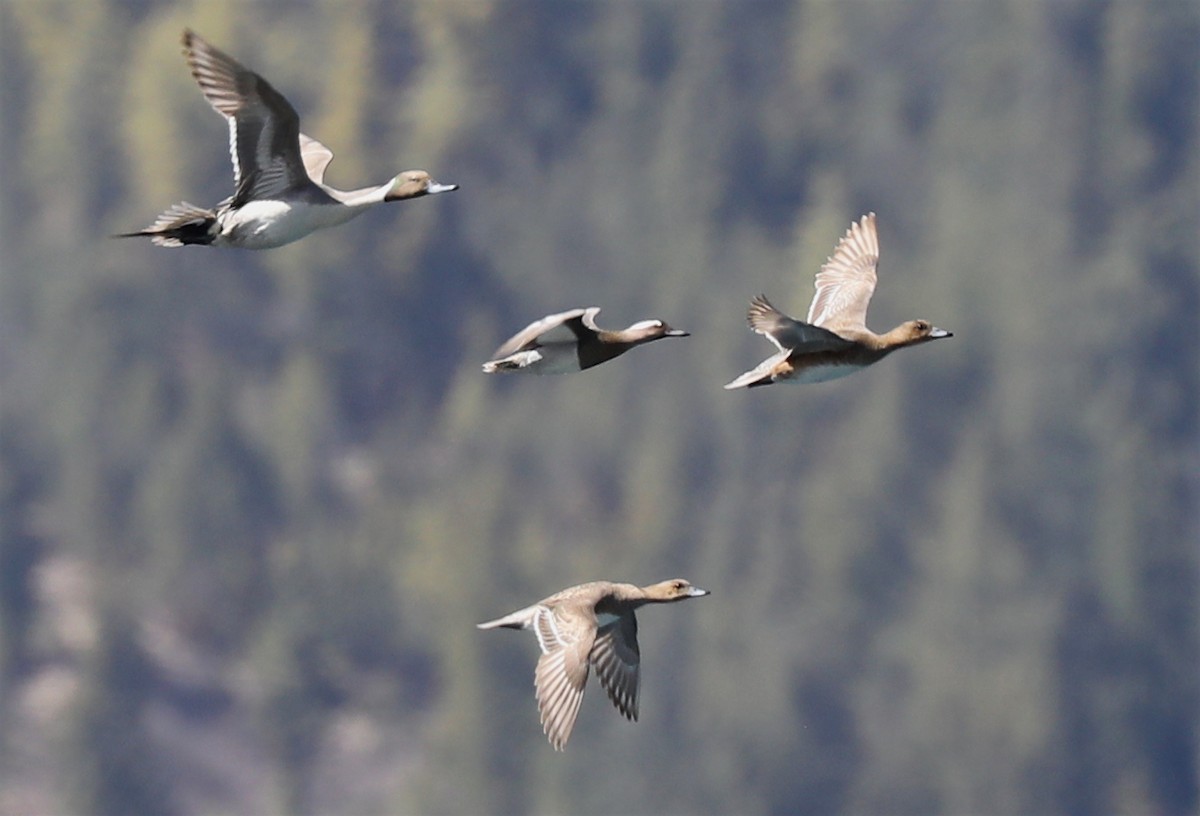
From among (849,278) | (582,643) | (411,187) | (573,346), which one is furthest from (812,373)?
(411,187)

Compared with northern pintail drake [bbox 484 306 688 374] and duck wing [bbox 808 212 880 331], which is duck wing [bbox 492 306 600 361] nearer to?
northern pintail drake [bbox 484 306 688 374]

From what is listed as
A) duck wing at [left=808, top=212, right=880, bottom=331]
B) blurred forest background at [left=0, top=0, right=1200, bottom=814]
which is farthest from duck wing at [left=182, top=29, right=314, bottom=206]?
blurred forest background at [left=0, top=0, right=1200, bottom=814]

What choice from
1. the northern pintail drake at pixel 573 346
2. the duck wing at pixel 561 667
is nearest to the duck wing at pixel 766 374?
the northern pintail drake at pixel 573 346

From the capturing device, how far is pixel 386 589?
81562 mm

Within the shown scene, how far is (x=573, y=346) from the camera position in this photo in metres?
18.4

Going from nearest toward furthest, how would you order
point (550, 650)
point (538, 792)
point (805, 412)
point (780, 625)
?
point (550, 650) → point (538, 792) → point (780, 625) → point (805, 412)

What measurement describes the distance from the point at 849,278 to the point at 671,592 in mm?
2864

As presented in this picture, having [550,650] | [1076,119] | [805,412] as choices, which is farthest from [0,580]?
[550,650]

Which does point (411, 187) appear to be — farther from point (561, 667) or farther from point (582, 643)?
point (561, 667)

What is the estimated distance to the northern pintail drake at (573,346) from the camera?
18.0 metres

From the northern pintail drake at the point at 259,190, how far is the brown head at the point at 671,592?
11.0 ft

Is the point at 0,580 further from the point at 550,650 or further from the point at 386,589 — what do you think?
the point at 550,650

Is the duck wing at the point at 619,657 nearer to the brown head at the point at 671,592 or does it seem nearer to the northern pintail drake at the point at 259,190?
the brown head at the point at 671,592

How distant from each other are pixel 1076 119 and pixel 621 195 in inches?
649
